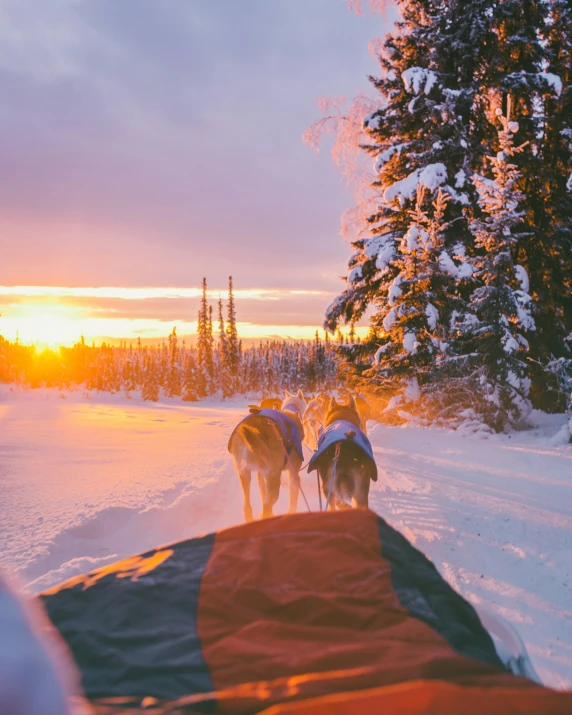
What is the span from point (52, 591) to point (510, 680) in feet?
4.96

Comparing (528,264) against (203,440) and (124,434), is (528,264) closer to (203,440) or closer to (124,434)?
(203,440)

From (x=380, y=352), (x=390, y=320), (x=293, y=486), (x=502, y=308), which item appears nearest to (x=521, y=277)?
(x=502, y=308)

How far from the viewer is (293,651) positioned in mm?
1240

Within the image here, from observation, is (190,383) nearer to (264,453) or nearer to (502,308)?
(502,308)

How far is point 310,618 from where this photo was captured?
141 cm

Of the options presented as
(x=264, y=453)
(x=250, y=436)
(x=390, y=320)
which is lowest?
(x=264, y=453)

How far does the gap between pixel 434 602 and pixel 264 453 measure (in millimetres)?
4229

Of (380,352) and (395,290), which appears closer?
(395,290)

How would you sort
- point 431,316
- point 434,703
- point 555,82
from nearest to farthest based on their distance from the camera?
point 434,703
point 431,316
point 555,82

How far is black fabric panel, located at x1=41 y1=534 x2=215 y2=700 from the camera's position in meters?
1.16

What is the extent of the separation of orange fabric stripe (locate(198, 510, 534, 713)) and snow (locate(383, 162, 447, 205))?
1392 cm

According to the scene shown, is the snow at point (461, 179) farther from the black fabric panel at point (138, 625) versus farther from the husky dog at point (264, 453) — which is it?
the black fabric panel at point (138, 625)

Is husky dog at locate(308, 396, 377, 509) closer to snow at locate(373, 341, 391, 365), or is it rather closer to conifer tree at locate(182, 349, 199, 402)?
snow at locate(373, 341, 391, 365)

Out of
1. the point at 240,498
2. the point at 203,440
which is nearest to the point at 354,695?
the point at 240,498
